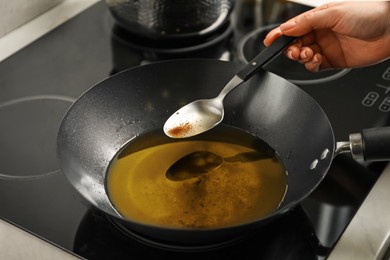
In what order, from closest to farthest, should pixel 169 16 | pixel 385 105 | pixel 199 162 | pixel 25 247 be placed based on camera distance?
pixel 25 247, pixel 199 162, pixel 385 105, pixel 169 16

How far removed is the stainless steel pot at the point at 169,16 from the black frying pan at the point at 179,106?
133mm

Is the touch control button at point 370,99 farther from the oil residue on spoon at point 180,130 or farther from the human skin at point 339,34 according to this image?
the oil residue on spoon at point 180,130

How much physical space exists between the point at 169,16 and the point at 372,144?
0.46m

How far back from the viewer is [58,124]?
898 millimetres

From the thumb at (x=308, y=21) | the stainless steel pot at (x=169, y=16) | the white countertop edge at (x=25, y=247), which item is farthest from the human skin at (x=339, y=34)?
the white countertop edge at (x=25, y=247)

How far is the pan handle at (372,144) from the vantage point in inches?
28.0

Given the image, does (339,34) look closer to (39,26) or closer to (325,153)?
(325,153)

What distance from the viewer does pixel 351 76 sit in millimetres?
1012

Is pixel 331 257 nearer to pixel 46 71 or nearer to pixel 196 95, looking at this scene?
pixel 196 95

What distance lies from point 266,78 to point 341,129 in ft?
0.44

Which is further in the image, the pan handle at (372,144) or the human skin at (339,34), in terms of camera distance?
the human skin at (339,34)

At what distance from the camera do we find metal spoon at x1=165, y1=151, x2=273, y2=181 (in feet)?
2.62

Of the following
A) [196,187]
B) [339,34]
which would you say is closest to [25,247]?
[196,187]

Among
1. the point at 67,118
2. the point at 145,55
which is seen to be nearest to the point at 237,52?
the point at 145,55
